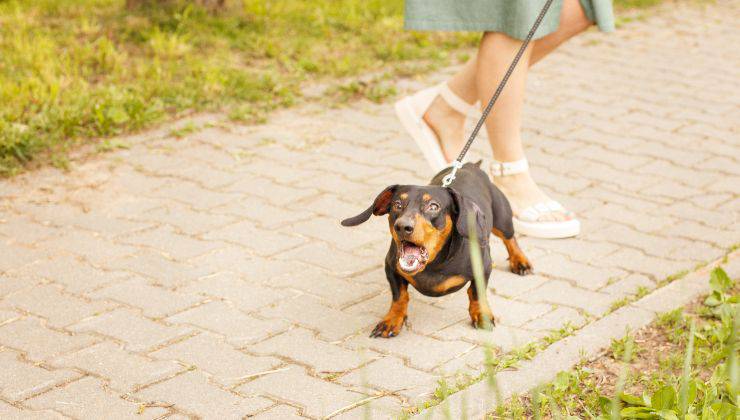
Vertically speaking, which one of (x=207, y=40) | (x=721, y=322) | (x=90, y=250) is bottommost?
(x=721, y=322)

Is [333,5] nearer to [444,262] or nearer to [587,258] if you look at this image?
[587,258]

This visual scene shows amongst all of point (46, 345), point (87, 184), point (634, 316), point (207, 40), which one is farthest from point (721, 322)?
point (207, 40)

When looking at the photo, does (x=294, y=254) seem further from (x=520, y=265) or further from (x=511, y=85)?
(x=511, y=85)

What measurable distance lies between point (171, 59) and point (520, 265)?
3.53 m

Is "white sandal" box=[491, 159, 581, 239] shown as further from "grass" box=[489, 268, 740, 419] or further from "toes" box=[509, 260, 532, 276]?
"grass" box=[489, 268, 740, 419]

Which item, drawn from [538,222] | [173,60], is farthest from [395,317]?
[173,60]

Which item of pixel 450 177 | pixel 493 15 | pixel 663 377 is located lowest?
pixel 663 377

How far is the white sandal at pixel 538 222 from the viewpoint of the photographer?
4.57 m

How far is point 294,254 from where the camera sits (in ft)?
14.6

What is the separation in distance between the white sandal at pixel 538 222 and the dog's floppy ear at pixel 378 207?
1.24 m

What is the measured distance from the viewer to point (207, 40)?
285 inches

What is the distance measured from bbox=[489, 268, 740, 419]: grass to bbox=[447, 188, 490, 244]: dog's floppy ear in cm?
56

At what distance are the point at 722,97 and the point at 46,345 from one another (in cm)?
506

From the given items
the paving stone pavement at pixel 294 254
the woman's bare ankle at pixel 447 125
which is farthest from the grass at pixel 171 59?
the woman's bare ankle at pixel 447 125
